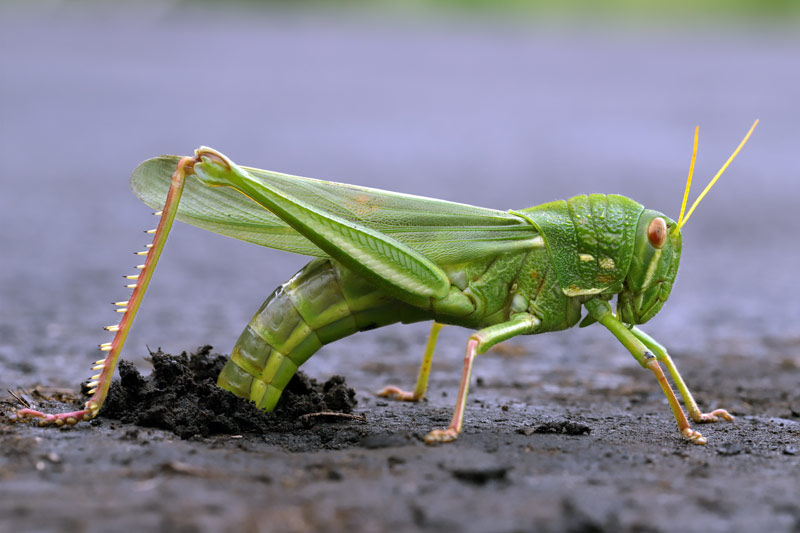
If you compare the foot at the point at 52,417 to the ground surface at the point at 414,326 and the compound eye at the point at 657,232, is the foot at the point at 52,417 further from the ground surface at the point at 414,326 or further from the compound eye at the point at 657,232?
the compound eye at the point at 657,232

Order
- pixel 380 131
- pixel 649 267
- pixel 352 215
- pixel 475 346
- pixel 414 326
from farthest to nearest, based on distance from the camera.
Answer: pixel 380 131
pixel 414 326
pixel 649 267
pixel 352 215
pixel 475 346

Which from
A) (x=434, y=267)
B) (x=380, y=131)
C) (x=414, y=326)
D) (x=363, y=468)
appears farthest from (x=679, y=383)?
(x=380, y=131)

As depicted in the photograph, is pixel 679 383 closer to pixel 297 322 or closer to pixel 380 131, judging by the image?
pixel 297 322

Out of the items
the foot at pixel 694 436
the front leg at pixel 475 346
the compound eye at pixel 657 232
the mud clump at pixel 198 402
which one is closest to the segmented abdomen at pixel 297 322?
the mud clump at pixel 198 402

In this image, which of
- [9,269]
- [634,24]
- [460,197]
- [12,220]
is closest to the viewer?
[9,269]

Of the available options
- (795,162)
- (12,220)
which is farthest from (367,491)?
(795,162)

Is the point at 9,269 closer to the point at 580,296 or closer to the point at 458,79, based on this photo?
the point at 580,296
